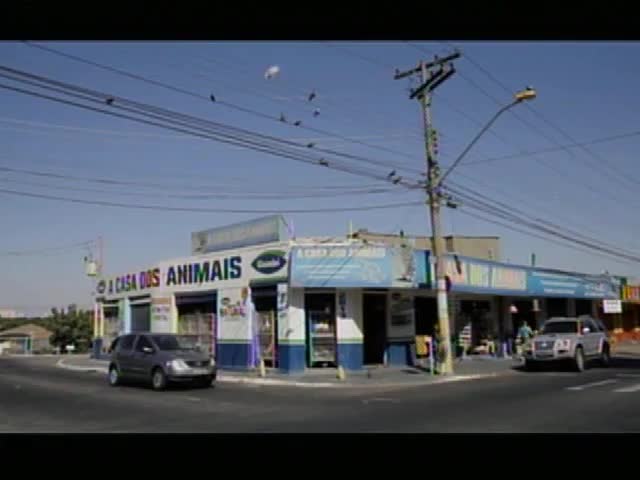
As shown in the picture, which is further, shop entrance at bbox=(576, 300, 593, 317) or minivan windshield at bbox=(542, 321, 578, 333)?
shop entrance at bbox=(576, 300, 593, 317)

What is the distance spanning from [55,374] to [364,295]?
1366cm

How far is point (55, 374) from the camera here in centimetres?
3234

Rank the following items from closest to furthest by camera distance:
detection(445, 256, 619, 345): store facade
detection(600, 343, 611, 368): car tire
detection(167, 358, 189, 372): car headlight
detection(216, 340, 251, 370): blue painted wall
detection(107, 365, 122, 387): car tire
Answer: detection(167, 358, 189, 372): car headlight < detection(107, 365, 122, 387): car tire < detection(600, 343, 611, 368): car tire < detection(216, 340, 251, 370): blue painted wall < detection(445, 256, 619, 345): store facade

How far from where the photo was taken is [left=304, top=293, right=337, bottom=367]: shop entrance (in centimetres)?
2859

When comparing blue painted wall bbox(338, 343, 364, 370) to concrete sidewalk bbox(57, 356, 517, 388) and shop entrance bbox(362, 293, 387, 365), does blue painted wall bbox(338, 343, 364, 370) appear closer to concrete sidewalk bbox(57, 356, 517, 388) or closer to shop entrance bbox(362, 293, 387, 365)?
concrete sidewalk bbox(57, 356, 517, 388)

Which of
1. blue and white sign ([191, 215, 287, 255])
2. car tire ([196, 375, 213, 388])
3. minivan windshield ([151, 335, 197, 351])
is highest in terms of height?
blue and white sign ([191, 215, 287, 255])

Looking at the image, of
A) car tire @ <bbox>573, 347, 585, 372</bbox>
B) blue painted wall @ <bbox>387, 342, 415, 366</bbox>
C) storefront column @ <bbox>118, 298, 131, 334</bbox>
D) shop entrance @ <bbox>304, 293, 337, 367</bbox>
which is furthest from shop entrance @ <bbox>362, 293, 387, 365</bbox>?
storefront column @ <bbox>118, 298, 131, 334</bbox>

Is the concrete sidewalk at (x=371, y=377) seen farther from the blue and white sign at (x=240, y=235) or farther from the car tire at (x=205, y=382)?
the blue and white sign at (x=240, y=235)

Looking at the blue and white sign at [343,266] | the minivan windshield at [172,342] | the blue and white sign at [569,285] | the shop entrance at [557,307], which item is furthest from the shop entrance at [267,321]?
the shop entrance at [557,307]

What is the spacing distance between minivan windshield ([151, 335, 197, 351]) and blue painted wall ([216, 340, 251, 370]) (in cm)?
638
